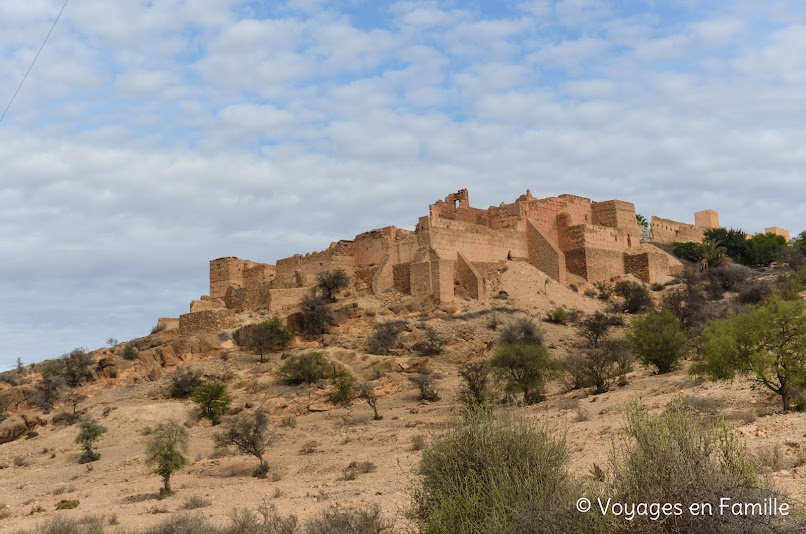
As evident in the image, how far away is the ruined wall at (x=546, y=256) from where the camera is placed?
37250 millimetres

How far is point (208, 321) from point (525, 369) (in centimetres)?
1568

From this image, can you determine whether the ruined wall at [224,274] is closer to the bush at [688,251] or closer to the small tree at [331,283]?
the small tree at [331,283]

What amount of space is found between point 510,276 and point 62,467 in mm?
20265

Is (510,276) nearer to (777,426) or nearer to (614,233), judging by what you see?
(614,233)

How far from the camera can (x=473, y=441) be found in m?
8.67

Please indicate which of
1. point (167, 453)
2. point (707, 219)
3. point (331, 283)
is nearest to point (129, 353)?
point (331, 283)

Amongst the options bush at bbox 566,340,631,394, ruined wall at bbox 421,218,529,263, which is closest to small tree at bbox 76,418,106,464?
bush at bbox 566,340,631,394

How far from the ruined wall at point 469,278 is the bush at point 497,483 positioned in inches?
961

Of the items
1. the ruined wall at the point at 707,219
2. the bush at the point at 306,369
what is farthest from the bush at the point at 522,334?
the ruined wall at the point at 707,219

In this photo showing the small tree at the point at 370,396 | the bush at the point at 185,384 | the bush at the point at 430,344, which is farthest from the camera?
the bush at the point at 430,344

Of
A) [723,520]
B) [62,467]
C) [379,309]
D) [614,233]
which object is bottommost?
[62,467]

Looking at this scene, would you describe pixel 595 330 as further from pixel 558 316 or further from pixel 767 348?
pixel 767 348

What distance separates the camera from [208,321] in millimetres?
33781

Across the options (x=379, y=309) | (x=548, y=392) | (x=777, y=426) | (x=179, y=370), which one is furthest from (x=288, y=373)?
(x=777, y=426)
